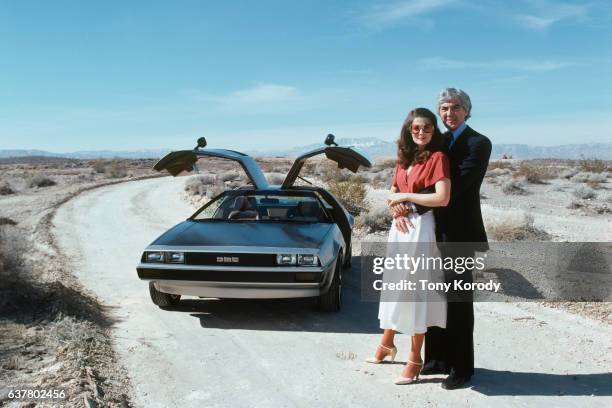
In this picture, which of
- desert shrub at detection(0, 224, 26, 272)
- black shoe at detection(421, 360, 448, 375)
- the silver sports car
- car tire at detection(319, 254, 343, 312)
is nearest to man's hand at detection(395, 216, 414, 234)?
black shoe at detection(421, 360, 448, 375)

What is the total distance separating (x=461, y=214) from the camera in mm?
3967

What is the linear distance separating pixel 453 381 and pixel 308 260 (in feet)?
6.12

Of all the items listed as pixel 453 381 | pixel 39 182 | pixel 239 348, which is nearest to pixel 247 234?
pixel 239 348

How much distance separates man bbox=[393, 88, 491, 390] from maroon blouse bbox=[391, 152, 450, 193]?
123 mm

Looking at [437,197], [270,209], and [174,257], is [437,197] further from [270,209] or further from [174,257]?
[270,209]

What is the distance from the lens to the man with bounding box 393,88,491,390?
3877 millimetres

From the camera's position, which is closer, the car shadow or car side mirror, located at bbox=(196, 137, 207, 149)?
the car shadow

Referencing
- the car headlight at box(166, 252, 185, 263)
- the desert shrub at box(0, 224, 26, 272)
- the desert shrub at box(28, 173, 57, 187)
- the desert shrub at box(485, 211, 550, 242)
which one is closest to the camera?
the car headlight at box(166, 252, 185, 263)

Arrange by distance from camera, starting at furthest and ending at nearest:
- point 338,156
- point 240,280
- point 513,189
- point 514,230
Answer: point 513,189 < point 514,230 < point 338,156 < point 240,280

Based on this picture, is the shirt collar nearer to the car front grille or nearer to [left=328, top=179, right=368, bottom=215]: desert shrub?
the car front grille

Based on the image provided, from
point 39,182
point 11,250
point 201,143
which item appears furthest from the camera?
point 39,182

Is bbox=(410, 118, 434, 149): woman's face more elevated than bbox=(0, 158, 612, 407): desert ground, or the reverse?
bbox=(410, 118, 434, 149): woman's face

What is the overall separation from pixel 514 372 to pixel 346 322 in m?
1.83

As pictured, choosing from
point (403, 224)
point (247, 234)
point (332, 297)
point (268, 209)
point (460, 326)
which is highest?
point (403, 224)
